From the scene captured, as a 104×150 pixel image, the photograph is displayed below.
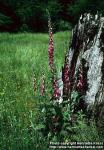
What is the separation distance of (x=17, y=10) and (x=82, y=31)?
91.6 ft

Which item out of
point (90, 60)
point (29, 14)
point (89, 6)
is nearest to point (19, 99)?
point (90, 60)

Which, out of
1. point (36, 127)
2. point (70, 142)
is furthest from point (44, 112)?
point (70, 142)

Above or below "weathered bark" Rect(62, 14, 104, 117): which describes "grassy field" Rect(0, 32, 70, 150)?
below

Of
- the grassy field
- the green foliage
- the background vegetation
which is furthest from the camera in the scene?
the background vegetation

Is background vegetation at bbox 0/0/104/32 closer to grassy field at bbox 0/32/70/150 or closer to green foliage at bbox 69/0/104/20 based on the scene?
green foliage at bbox 69/0/104/20

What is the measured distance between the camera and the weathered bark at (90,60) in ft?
15.8

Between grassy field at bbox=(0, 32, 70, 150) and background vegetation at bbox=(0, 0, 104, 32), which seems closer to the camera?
grassy field at bbox=(0, 32, 70, 150)

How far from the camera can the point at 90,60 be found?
4.93m

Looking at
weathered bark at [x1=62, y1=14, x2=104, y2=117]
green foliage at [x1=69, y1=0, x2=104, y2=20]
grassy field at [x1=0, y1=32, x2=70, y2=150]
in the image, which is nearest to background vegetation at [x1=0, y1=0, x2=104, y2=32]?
green foliage at [x1=69, y1=0, x2=104, y2=20]

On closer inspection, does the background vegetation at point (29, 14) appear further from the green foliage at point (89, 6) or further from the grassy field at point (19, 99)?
the grassy field at point (19, 99)

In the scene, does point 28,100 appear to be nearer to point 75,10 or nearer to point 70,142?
point 70,142

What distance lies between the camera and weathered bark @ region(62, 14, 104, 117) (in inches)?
190

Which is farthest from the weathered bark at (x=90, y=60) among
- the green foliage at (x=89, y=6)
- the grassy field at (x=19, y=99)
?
the green foliage at (x=89, y=6)

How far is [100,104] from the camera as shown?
4754mm
